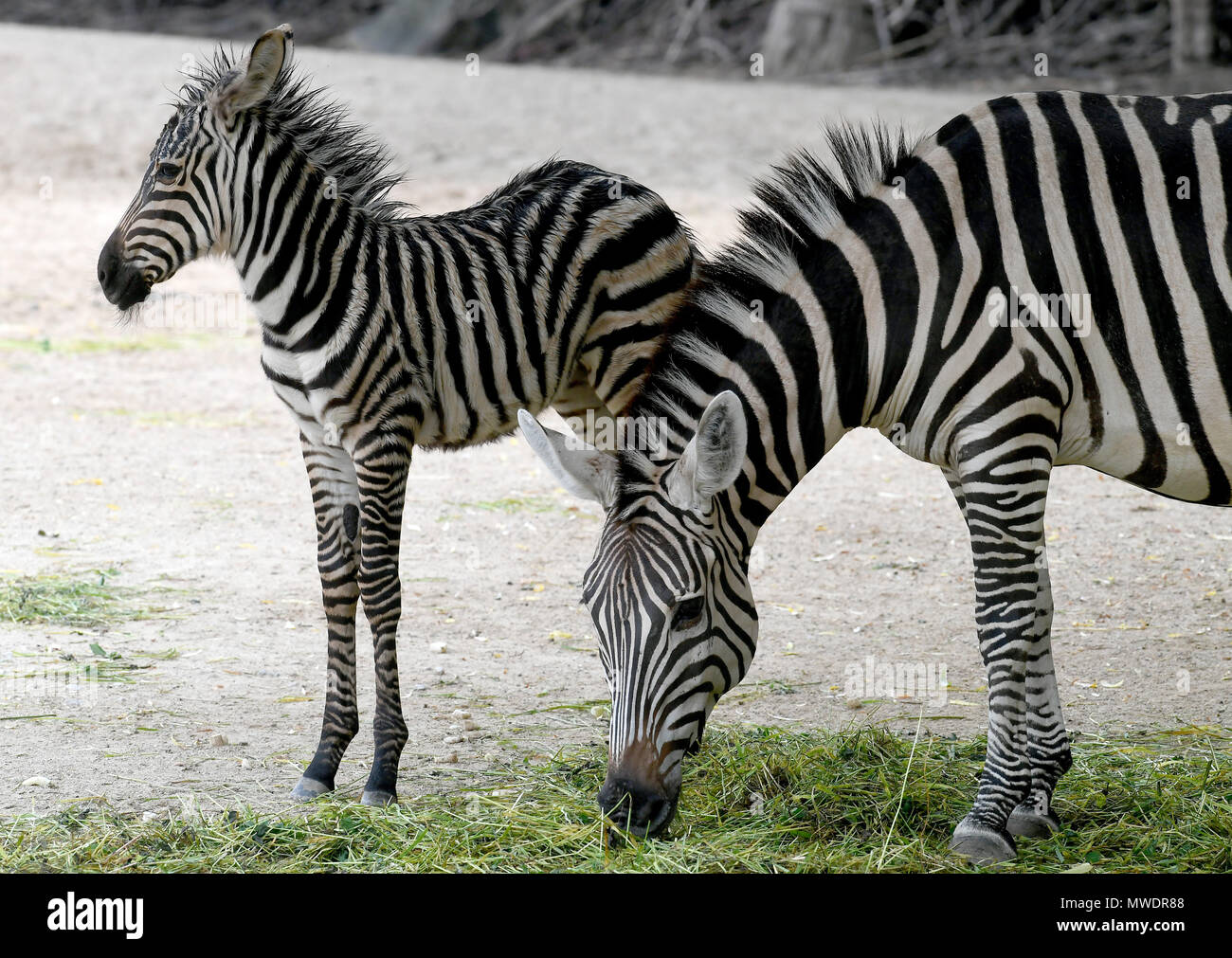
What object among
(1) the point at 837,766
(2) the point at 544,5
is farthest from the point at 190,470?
(2) the point at 544,5

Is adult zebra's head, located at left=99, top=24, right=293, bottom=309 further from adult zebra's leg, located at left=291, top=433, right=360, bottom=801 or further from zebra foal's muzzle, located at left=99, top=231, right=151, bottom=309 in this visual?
adult zebra's leg, located at left=291, top=433, right=360, bottom=801

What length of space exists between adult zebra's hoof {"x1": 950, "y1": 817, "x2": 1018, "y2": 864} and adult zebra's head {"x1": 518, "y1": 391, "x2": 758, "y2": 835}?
107 cm

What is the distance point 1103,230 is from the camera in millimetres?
4324

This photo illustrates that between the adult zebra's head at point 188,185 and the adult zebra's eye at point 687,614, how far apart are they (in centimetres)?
249

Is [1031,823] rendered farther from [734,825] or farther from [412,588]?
[412,588]

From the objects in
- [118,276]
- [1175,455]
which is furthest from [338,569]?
[1175,455]

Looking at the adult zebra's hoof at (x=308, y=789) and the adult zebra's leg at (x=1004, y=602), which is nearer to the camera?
the adult zebra's leg at (x=1004, y=602)

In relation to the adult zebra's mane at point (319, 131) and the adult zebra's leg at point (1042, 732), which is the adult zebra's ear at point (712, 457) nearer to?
the adult zebra's leg at point (1042, 732)

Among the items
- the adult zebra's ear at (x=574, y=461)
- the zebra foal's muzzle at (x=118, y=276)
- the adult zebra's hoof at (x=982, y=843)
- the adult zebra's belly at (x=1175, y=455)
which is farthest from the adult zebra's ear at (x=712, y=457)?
the zebra foal's muzzle at (x=118, y=276)

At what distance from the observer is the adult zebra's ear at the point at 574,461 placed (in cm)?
392

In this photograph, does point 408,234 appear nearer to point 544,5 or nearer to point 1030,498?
point 1030,498

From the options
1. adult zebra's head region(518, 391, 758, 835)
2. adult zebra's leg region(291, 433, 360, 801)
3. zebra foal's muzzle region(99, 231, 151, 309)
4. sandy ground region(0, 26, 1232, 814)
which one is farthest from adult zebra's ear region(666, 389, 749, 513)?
zebra foal's muzzle region(99, 231, 151, 309)

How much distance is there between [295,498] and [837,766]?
5.13 metres

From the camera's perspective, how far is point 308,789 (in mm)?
4969
